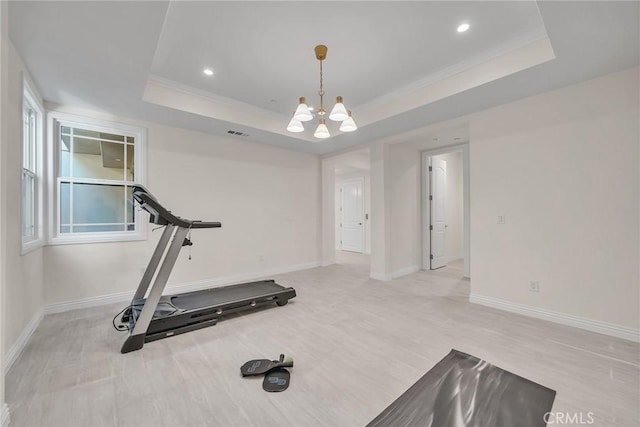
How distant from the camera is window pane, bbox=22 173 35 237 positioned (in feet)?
8.71

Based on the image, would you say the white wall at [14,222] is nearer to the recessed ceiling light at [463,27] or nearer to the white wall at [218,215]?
the white wall at [218,215]

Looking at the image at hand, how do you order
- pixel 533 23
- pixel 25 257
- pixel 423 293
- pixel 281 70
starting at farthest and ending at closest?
pixel 423 293 < pixel 281 70 < pixel 25 257 < pixel 533 23

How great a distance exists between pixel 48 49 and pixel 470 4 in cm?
353

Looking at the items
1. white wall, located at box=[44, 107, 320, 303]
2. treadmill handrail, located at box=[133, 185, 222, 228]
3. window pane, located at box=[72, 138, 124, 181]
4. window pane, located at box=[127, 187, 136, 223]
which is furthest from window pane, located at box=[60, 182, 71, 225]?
treadmill handrail, located at box=[133, 185, 222, 228]

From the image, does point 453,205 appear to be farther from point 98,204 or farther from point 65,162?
point 65,162

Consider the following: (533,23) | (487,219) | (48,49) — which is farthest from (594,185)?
(48,49)

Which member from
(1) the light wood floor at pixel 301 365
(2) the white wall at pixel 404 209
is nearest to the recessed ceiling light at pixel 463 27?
(2) the white wall at pixel 404 209

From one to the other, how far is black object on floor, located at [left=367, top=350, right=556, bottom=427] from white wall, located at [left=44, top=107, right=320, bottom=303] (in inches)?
139

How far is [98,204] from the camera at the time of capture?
350 cm

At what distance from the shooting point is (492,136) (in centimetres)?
336

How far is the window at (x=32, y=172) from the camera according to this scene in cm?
265

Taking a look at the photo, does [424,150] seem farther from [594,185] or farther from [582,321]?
[582,321]

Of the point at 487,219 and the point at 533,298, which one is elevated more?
the point at 487,219

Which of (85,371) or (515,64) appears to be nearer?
(85,371)
